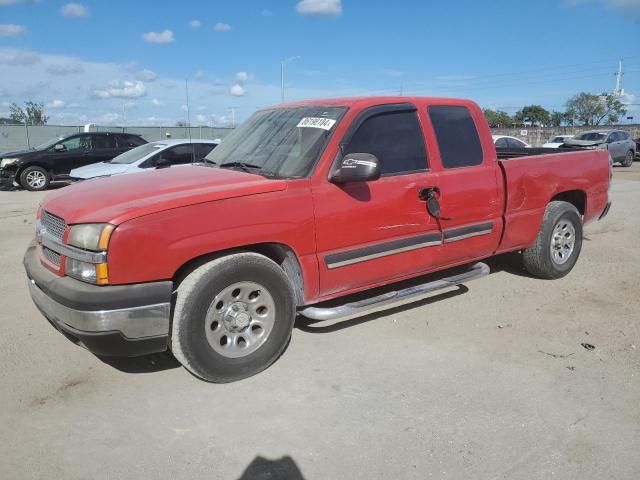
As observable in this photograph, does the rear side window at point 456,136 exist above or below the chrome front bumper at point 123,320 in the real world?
above

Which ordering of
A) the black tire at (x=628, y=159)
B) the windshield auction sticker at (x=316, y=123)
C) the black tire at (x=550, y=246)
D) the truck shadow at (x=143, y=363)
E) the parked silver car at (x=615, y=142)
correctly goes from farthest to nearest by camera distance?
1. the black tire at (x=628, y=159)
2. the parked silver car at (x=615, y=142)
3. the black tire at (x=550, y=246)
4. the windshield auction sticker at (x=316, y=123)
5. the truck shadow at (x=143, y=363)

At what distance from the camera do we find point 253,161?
412cm

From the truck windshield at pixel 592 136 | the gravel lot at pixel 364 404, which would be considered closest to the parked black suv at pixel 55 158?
the gravel lot at pixel 364 404

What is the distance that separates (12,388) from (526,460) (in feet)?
10.4

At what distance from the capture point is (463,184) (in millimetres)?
4469

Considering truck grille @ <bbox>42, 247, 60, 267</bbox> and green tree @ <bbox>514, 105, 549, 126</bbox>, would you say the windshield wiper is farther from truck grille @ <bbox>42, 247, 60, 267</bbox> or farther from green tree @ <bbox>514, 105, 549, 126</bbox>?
green tree @ <bbox>514, 105, 549, 126</bbox>

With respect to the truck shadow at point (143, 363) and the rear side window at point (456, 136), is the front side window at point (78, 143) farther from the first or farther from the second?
the rear side window at point (456, 136)

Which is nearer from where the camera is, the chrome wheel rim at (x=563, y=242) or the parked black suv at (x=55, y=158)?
the chrome wheel rim at (x=563, y=242)

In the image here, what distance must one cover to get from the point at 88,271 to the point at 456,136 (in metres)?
3.15

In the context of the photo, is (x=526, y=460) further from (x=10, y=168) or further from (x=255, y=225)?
(x=10, y=168)

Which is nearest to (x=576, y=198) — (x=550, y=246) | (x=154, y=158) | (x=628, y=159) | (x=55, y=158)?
(x=550, y=246)

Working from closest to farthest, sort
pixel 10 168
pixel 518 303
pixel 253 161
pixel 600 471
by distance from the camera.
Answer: pixel 600 471 < pixel 253 161 < pixel 518 303 < pixel 10 168

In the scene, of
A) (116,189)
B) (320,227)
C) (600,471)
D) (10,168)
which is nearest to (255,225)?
(320,227)

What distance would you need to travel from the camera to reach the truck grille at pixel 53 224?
133 inches
